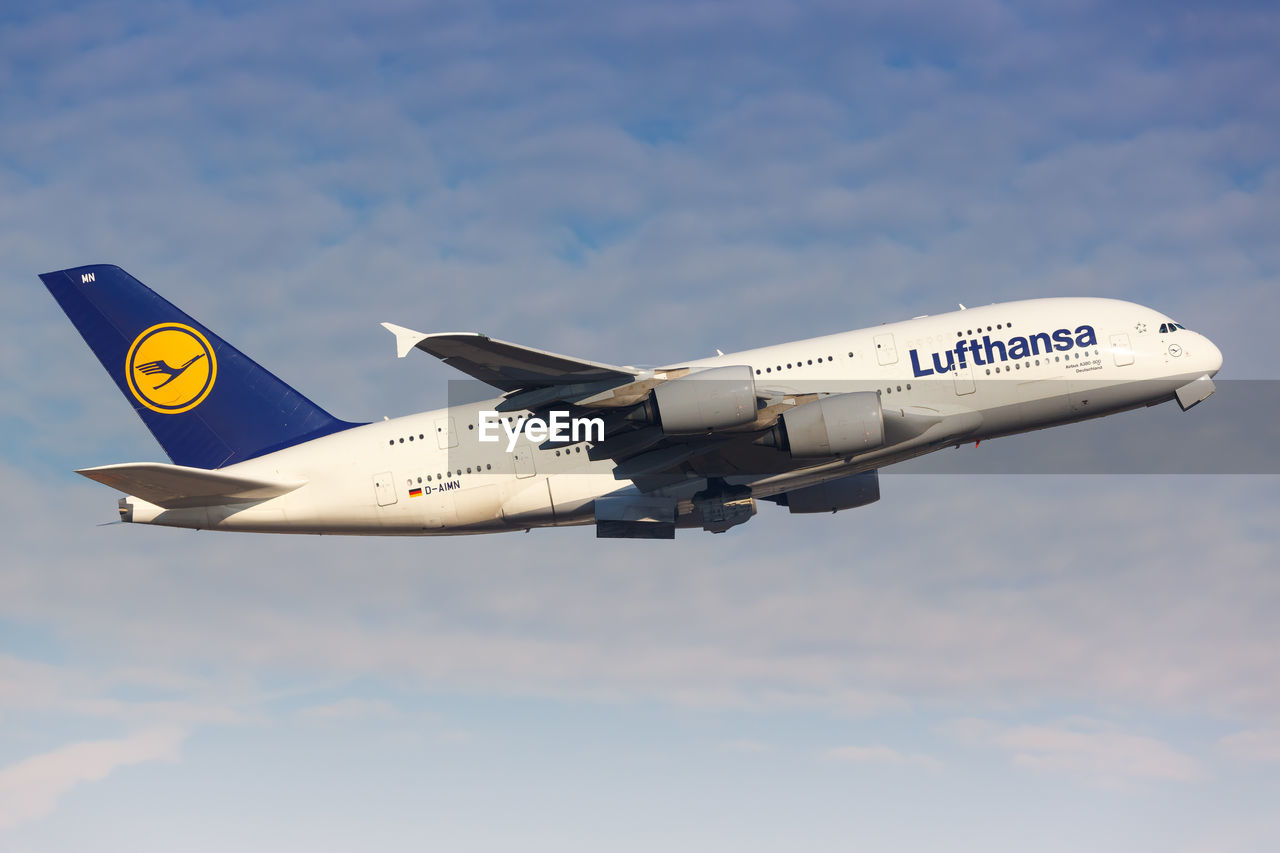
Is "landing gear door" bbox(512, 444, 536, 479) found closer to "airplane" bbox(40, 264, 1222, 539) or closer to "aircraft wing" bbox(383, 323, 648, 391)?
"airplane" bbox(40, 264, 1222, 539)

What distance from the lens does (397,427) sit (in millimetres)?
37031

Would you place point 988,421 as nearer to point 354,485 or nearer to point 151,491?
point 354,485

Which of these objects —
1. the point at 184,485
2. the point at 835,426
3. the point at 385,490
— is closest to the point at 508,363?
the point at 385,490

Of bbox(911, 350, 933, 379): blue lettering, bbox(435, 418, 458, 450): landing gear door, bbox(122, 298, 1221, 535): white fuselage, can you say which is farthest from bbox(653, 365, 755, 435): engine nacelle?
bbox(435, 418, 458, 450): landing gear door

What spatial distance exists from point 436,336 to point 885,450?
14.2 m

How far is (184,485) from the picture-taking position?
115 ft

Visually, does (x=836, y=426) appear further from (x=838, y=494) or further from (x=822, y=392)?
(x=838, y=494)

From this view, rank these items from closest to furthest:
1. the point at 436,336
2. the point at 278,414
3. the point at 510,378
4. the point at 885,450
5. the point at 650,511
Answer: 1. the point at 436,336
2. the point at 510,378
3. the point at 885,450
4. the point at 650,511
5. the point at 278,414

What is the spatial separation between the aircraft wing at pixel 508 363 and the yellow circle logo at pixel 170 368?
13.9 m

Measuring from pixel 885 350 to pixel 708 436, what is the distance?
21.4 ft

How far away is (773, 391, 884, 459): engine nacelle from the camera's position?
106 feet

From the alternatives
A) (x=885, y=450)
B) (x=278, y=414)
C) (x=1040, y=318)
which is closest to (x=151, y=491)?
(x=278, y=414)

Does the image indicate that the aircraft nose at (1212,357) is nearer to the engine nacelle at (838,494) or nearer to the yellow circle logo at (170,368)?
the engine nacelle at (838,494)

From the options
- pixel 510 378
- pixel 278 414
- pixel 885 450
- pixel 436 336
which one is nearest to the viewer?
pixel 436 336
